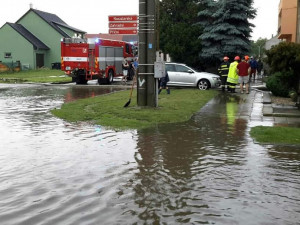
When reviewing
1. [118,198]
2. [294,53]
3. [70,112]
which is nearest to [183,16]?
[294,53]

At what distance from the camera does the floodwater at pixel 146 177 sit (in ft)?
14.4

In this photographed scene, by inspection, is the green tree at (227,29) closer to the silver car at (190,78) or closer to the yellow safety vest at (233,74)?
the silver car at (190,78)

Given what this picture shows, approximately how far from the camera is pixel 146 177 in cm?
574

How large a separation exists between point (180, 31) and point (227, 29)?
10.4 ft

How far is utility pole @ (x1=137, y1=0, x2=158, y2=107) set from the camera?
12078mm

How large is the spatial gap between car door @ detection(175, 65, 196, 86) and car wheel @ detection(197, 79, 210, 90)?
0.37m

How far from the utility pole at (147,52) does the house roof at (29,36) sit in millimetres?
38541

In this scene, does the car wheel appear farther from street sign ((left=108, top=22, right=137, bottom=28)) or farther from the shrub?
street sign ((left=108, top=22, right=137, bottom=28))

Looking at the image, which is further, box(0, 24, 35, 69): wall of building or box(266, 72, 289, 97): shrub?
box(0, 24, 35, 69): wall of building

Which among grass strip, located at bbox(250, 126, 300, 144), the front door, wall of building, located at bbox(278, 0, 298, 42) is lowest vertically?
grass strip, located at bbox(250, 126, 300, 144)

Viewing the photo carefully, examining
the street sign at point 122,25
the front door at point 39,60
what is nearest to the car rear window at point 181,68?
the street sign at point 122,25

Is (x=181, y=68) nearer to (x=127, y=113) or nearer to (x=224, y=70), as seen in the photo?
(x=224, y=70)

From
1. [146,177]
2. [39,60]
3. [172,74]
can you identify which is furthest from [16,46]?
[146,177]

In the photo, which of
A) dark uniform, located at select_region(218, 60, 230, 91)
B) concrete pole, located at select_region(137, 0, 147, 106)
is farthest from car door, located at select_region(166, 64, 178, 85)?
concrete pole, located at select_region(137, 0, 147, 106)
